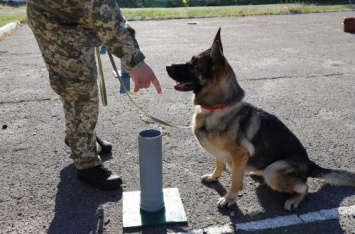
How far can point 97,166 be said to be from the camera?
11.3 feet

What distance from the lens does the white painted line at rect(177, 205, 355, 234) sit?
2.87 meters

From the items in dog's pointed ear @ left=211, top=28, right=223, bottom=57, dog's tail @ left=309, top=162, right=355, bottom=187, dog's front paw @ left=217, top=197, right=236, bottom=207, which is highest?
dog's pointed ear @ left=211, top=28, right=223, bottom=57

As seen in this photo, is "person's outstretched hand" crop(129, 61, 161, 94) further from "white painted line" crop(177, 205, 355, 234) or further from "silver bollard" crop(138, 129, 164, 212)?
"white painted line" crop(177, 205, 355, 234)

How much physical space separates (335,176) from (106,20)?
2369 mm

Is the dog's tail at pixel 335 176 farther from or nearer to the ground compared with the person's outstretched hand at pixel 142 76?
nearer to the ground

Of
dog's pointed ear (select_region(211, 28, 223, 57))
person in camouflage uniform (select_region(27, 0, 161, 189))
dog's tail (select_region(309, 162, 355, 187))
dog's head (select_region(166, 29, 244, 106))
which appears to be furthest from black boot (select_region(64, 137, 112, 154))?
dog's tail (select_region(309, 162, 355, 187))

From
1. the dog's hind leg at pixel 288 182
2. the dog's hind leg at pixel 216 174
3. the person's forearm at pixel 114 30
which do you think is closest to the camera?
the person's forearm at pixel 114 30

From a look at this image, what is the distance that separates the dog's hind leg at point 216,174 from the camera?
3.51 meters

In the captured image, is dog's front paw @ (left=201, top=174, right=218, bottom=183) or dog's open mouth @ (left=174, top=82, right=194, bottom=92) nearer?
dog's open mouth @ (left=174, top=82, right=194, bottom=92)

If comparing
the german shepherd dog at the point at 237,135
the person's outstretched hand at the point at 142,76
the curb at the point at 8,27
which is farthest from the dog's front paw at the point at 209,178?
the curb at the point at 8,27

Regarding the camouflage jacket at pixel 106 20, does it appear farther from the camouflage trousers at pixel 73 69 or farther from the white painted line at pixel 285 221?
the white painted line at pixel 285 221

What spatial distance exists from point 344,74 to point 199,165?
4.67 m

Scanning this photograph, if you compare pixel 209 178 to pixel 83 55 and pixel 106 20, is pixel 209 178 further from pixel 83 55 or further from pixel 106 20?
pixel 106 20

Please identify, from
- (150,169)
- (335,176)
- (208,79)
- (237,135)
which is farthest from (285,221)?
(208,79)
